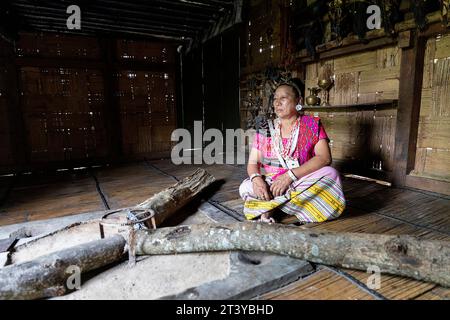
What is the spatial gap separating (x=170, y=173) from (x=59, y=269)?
11.4ft

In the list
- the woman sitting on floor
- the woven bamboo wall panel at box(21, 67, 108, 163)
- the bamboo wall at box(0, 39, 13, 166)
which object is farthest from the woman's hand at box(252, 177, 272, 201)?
the bamboo wall at box(0, 39, 13, 166)

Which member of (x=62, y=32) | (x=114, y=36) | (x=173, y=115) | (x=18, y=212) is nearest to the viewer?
(x=18, y=212)

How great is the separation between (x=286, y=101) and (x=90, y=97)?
16.1 ft

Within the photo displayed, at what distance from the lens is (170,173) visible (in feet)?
16.6

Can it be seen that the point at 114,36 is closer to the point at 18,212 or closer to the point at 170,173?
the point at 170,173

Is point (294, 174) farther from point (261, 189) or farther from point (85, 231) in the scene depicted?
point (85, 231)

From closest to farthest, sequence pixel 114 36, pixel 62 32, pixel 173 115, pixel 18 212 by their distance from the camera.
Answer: pixel 18 212, pixel 62 32, pixel 114 36, pixel 173 115

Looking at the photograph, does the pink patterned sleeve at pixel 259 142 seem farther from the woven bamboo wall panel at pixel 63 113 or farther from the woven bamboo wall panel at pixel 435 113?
the woven bamboo wall panel at pixel 63 113

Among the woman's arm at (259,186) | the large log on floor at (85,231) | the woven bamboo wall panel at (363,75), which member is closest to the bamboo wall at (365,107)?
the woven bamboo wall panel at (363,75)

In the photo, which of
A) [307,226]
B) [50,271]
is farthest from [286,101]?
[50,271]

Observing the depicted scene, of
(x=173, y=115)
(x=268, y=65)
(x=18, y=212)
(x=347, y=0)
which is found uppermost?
(x=347, y=0)

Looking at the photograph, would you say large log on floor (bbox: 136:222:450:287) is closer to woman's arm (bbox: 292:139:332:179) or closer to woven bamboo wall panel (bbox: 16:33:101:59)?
woman's arm (bbox: 292:139:332:179)

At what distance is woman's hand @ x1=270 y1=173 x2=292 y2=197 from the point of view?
249 cm
